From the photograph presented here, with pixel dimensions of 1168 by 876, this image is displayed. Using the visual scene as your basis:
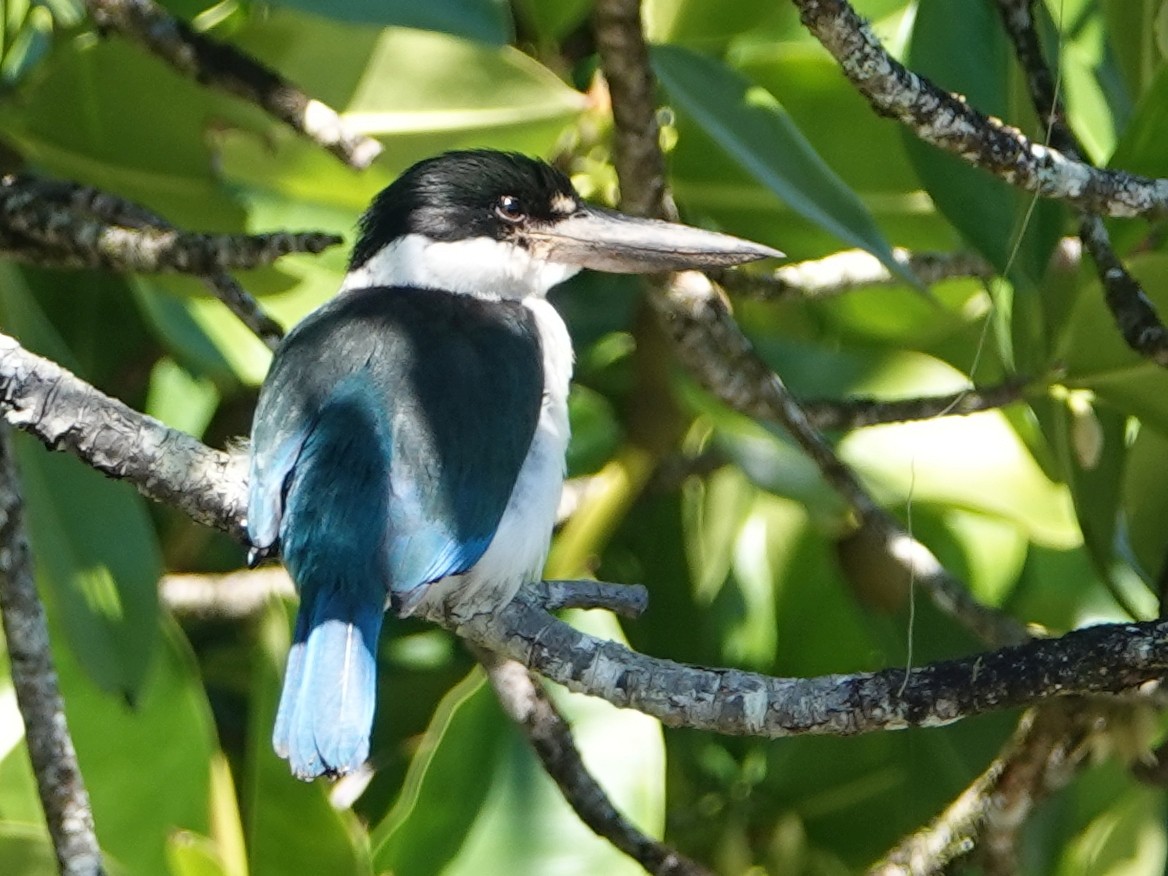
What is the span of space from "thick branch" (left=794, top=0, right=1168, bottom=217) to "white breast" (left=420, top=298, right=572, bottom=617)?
539mm

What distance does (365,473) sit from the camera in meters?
1.77

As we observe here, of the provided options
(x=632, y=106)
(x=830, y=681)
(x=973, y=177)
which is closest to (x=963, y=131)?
(x=973, y=177)

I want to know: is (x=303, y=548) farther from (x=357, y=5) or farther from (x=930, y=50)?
(x=930, y=50)

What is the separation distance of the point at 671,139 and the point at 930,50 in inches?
14.9

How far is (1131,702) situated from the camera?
183cm

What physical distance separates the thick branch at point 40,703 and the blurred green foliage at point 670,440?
11 cm

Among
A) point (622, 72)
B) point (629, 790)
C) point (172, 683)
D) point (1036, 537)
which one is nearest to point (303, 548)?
point (172, 683)

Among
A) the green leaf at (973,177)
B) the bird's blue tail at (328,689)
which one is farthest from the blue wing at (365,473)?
the green leaf at (973,177)

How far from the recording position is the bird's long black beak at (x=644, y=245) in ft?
6.43

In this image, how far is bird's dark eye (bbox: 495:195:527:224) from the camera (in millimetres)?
2227

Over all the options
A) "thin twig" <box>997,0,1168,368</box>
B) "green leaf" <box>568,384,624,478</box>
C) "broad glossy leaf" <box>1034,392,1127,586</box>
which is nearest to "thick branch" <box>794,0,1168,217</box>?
"thin twig" <box>997,0,1168,368</box>

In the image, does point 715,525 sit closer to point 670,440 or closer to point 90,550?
point 670,440

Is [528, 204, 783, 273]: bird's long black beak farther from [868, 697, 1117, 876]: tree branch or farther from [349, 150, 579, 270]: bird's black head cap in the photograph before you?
[868, 697, 1117, 876]: tree branch

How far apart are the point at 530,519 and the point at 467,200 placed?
19.0 inches
